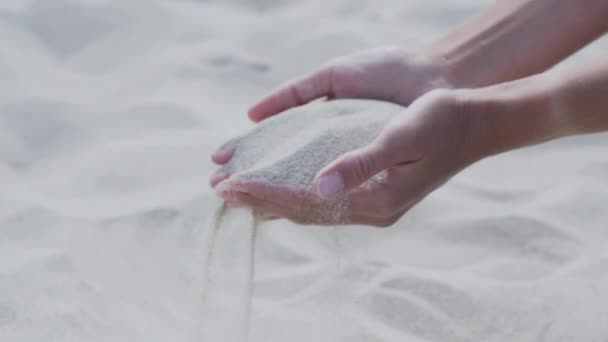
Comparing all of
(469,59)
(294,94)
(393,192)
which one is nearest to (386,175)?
(393,192)

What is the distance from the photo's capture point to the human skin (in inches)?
58.2

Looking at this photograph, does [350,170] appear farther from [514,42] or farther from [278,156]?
[514,42]

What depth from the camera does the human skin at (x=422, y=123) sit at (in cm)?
148

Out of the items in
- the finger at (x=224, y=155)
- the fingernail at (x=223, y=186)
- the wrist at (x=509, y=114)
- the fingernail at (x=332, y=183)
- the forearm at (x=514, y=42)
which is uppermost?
the forearm at (x=514, y=42)

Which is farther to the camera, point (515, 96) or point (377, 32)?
point (377, 32)

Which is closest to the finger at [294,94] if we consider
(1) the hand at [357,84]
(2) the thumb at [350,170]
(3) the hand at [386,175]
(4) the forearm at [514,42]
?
(1) the hand at [357,84]

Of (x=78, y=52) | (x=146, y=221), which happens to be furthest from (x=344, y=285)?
(x=78, y=52)

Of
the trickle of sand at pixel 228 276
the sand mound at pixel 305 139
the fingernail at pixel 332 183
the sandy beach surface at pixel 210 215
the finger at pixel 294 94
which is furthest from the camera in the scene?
the finger at pixel 294 94

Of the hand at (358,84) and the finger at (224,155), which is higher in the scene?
the hand at (358,84)

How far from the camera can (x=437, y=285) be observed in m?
1.82

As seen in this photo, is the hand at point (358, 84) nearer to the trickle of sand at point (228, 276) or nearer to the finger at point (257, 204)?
the trickle of sand at point (228, 276)

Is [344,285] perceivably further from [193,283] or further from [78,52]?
[78,52]

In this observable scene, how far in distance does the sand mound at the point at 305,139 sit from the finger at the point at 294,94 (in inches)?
4.9

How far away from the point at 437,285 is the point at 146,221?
673 mm
